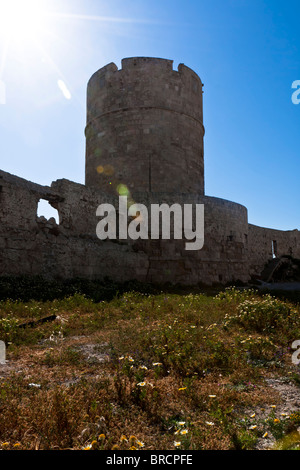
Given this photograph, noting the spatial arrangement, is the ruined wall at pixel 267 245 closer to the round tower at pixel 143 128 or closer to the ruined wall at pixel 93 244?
the ruined wall at pixel 93 244

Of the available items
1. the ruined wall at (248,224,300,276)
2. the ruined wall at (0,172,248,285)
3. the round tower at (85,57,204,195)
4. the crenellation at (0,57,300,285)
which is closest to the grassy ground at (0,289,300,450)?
the ruined wall at (0,172,248,285)

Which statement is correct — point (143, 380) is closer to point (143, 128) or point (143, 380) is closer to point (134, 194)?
point (134, 194)

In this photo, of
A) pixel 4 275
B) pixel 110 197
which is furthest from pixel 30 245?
pixel 110 197

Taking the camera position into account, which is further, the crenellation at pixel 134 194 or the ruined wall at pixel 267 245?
the ruined wall at pixel 267 245

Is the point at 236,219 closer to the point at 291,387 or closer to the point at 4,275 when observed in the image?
the point at 4,275

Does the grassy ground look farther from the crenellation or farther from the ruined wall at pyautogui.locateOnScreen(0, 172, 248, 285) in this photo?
the crenellation

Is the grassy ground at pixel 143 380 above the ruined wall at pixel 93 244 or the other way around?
the other way around

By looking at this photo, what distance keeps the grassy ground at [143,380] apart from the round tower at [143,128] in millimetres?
10755

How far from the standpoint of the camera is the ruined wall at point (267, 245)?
21.1 metres

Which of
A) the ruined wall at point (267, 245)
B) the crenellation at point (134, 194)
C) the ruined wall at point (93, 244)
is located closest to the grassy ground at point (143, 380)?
the ruined wall at point (93, 244)

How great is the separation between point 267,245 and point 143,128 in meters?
12.2

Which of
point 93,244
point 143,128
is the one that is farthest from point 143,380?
point 143,128

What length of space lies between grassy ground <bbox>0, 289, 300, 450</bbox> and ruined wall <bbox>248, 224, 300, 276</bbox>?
15.5m
